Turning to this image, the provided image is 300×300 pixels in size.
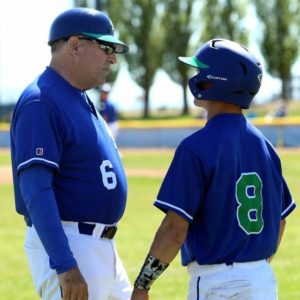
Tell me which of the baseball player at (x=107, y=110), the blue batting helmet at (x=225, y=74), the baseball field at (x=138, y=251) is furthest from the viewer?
the baseball player at (x=107, y=110)

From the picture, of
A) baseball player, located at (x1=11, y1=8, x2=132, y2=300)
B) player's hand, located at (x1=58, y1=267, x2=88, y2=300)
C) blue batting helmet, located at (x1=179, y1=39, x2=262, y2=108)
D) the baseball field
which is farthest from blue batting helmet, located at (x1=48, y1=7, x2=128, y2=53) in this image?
the baseball field

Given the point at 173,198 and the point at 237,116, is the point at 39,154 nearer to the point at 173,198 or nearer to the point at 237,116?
the point at 173,198

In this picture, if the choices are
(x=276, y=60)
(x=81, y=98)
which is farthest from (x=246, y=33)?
(x=81, y=98)

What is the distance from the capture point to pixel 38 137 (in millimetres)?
3691

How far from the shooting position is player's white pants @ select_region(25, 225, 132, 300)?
387cm

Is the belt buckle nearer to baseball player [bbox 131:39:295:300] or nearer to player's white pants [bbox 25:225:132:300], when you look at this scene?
player's white pants [bbox 25:225:132:300]

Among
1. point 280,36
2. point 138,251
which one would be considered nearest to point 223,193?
point 138,251

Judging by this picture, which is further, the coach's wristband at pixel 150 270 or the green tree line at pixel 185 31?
the green tree line at pixel 185 31

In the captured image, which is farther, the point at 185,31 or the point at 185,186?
the point at 185,31

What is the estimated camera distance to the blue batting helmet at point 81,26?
3980mm

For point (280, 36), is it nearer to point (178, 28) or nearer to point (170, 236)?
point (178, 28)

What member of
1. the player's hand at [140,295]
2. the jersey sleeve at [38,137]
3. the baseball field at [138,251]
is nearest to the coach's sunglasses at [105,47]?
the jersey sleeve at [38,137]

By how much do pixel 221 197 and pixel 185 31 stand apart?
57.5 meters

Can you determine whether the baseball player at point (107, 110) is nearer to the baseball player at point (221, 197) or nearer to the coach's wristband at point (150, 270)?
the baseball player at point (221, 197)
